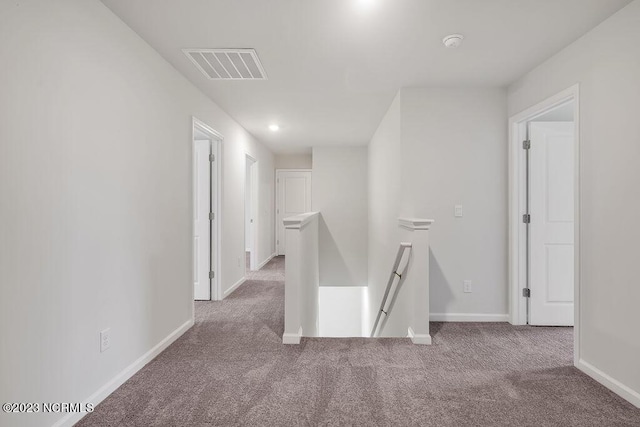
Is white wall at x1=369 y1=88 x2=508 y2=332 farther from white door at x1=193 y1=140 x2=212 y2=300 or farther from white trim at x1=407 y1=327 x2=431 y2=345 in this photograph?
white door at x1=193 y1=140 x2=212 y2=300

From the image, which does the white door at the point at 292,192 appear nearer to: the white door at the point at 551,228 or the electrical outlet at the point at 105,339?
the white door at the point at 551,228

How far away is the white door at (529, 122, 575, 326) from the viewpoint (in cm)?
321

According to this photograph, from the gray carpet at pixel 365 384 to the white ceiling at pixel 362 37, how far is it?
2240 mm

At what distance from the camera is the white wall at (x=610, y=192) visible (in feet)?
6.57

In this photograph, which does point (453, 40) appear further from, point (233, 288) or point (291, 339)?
point (233, 288)

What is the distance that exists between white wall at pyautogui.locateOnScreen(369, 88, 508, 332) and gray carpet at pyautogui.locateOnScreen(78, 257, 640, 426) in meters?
0.43

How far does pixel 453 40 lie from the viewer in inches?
94.1

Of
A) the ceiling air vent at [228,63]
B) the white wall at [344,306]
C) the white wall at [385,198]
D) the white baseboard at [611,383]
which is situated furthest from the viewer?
the white wall at [344,306]

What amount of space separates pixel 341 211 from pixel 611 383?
520 centimetres

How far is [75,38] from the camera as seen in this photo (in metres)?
1.79

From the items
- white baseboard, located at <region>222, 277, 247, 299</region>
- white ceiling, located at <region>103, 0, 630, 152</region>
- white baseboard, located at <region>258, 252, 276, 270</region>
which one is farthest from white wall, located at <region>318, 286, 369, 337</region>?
white ceiling, located at <region>103, 0, 630, 152</region>

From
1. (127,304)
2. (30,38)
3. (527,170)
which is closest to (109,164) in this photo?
(30,38)

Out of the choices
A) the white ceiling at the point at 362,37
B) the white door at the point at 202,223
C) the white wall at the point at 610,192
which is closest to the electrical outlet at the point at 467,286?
the white wall at the point at 610,192

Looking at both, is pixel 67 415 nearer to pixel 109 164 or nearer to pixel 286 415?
pixel 286 415
